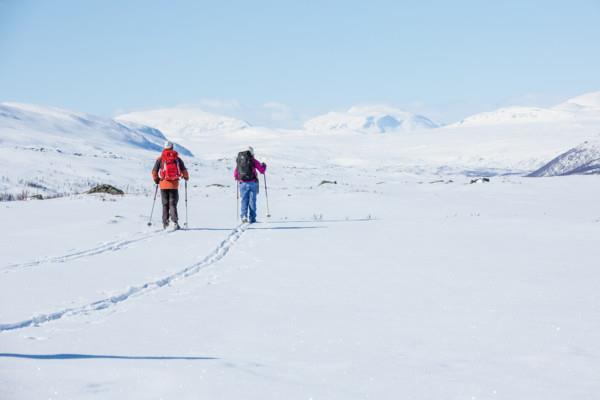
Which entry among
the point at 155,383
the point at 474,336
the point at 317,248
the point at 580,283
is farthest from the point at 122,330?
the point at 317,248

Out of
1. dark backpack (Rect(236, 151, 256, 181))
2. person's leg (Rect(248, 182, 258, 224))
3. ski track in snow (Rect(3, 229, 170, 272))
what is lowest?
ski track in snow (Rect(3, 229, 170, 272))

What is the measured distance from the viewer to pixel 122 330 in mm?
5930

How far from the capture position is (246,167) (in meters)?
18.7

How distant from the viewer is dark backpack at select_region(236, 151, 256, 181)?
18.6 m

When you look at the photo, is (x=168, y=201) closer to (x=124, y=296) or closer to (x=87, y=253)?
(x=87, y=253)

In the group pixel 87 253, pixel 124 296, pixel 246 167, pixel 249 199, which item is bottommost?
pixel 124 296

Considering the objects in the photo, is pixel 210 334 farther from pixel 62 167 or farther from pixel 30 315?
pixel 62 167

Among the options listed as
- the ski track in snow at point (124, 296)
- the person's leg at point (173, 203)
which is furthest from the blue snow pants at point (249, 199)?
the ski track in snow at point (124, 296)

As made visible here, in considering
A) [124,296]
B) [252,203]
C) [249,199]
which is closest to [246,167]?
[249,199]

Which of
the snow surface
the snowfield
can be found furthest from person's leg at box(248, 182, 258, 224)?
the snow surface

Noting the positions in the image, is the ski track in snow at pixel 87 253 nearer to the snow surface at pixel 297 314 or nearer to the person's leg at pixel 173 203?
the snow surface at pixel 297 314

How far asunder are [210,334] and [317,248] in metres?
7.03

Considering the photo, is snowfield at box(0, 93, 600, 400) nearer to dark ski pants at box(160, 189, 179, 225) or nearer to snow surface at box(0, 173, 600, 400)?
snow surface at box(0, 173, 600, 400)

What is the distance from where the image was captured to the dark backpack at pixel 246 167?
18625 mm
